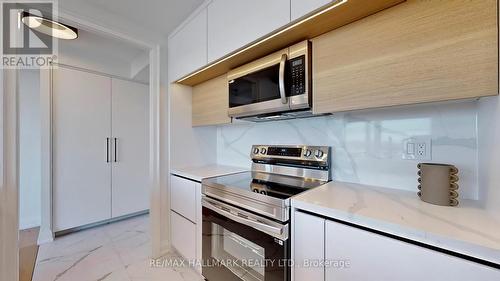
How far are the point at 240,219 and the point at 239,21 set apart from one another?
1.27 meters

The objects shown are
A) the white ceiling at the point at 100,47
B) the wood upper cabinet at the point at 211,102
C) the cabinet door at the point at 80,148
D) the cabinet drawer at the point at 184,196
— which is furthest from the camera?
the cabinet door at the point at 80,148

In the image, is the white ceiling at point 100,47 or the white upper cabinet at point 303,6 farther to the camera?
the white ceiling at point 100,47

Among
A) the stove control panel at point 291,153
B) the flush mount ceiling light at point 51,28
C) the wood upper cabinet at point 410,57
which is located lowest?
the stove control panel at point 291,153

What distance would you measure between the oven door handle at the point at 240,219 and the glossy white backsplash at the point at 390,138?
643 millimetres

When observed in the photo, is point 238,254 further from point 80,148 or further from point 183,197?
point 80,148

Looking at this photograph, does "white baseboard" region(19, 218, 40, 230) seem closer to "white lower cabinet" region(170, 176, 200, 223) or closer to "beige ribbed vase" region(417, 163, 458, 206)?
"white lower cabinet" region(170, 176, 200, 223)

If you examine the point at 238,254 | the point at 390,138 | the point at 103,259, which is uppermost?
the point at 390,138

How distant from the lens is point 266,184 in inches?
55.7

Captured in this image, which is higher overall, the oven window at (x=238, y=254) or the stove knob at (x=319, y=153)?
the stove knob at (x=319, y=153)

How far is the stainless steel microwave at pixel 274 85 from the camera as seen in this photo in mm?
1213

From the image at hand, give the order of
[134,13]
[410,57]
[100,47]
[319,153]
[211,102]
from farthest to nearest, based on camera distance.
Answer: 1. [100,47]
2. [211,102]
3. [134,13]
4. [319,153]
5. [410,57]

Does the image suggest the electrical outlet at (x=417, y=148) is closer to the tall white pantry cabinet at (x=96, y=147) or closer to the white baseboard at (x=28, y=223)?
the tall white pantry cabinet at (x=96, y=147)

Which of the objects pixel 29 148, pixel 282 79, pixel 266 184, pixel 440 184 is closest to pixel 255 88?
pixel 282 79

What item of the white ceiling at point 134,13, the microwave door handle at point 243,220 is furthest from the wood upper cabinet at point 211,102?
the microwave door handle at point 243,220
